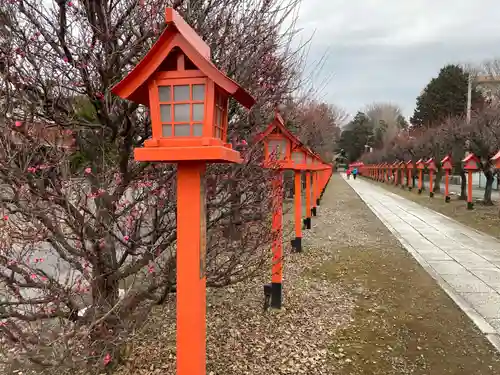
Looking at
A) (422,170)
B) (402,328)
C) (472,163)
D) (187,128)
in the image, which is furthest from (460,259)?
(422,170)

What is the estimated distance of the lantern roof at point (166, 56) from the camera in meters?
2.25

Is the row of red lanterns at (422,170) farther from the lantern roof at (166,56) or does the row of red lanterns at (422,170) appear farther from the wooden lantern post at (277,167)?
the lantern roof at (166,56)

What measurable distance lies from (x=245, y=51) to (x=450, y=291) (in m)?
5.55

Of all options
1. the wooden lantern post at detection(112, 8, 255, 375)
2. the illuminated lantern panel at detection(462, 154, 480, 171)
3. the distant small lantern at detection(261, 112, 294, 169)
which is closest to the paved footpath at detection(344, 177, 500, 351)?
the illuminated lantern panel at detection(462, 154, 480, 171)

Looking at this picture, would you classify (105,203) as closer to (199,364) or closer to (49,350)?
(49,350)

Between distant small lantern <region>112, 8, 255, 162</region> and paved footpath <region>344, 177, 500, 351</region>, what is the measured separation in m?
4.62

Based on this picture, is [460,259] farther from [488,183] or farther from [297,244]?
[488,183]

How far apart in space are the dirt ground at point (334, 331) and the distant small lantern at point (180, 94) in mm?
2462

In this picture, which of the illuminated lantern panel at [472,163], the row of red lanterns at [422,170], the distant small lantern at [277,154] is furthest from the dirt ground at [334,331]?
the illuminated lantern panel at [472,163]

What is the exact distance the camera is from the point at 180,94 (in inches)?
95.4

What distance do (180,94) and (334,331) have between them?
4.04 meters

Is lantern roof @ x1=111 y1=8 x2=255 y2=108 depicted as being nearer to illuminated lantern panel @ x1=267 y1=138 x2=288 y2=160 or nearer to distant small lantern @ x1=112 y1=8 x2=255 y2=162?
distant small lantern @ x1=112 y1=8 x2=255 y2=162

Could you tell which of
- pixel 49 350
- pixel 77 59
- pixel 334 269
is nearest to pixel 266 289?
pixel 334 269

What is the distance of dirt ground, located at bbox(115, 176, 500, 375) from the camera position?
438cm
